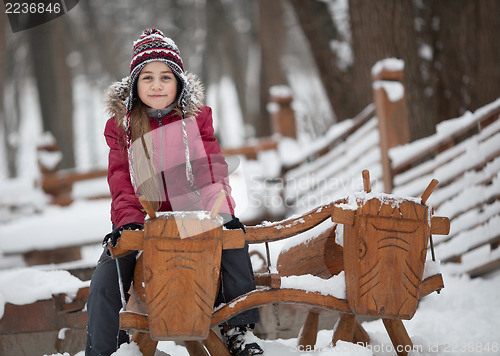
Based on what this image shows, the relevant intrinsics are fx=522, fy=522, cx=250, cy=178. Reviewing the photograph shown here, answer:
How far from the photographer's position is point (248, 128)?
649 inches

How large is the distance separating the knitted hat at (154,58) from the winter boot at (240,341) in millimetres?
1036

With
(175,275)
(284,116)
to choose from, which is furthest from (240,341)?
(284,116)

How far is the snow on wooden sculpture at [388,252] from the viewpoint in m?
2.03

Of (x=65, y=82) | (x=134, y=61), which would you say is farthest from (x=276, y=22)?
(x=134, y=61)

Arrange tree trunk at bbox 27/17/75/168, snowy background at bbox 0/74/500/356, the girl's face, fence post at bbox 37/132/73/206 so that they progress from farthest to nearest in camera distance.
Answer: tree trunk at bbox 27/17/75/168 → fence post at bbox 37/132/73/206 → snowy background at bbox 0/74/500/356 → the girl's face

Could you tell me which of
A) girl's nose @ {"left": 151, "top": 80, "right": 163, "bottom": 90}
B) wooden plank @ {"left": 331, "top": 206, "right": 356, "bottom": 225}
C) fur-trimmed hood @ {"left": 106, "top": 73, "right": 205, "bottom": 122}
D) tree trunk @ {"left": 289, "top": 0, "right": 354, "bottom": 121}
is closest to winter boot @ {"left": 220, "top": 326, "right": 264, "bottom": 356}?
wooden plank @ {"left": 331, "top": 206, "right": 356, "bottom": 225}

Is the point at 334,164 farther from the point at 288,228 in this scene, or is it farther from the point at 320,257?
the point at 288,228

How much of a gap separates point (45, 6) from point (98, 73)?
510 inches

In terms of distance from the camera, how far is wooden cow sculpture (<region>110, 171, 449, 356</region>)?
6.21ft

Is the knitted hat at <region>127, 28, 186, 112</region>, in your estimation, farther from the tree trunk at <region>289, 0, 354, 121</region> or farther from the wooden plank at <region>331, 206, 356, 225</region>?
the tree trunk at <region>289, 0, 354, 121</region>

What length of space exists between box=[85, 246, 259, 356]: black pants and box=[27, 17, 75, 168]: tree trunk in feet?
30.0

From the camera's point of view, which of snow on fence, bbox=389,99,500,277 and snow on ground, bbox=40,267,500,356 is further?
snow on fence, bbox=389,99,500,277

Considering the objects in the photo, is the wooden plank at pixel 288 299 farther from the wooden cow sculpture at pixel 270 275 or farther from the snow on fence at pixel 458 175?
the snow on fence at pixel 458 175

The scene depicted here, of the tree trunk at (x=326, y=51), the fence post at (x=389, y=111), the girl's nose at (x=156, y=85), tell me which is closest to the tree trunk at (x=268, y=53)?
the tree trunk at (x=326, y=51)
